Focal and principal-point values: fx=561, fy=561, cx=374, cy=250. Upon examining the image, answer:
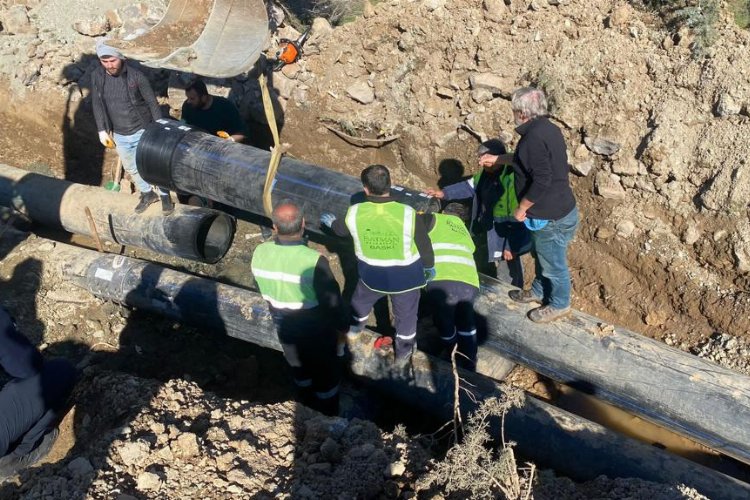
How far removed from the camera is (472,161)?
21.3 ft

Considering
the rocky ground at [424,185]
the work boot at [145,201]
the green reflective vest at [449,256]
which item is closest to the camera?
the rocky ground at [424,185]

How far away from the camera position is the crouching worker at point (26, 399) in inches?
140

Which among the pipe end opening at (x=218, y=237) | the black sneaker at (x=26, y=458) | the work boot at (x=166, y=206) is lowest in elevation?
the black sneaker at (x=26, y=458)

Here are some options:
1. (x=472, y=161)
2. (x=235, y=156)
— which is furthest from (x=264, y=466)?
(x=472, y=161)

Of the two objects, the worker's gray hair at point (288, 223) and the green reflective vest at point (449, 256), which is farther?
the green reflective vest at point (449, 256)

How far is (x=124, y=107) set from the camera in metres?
5.67

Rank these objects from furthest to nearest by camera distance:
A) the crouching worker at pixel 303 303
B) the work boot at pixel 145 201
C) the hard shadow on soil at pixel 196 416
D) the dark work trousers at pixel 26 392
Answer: the work boot at pixel 145 201 < the crouching worker at pixel 303 303 < the dark work trousers at pixel 26 392 < the hard shadow on soil at pixel 196 416

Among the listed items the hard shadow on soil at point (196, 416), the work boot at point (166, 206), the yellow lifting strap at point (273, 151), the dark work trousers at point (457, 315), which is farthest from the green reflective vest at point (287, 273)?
the work boot at point (166, 206)

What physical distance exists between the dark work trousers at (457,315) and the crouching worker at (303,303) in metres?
0.76

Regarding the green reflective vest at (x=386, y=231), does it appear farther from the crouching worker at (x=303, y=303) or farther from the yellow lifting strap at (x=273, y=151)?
the yellow lifting strap at (x=273, y=151)

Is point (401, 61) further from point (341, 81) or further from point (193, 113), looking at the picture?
point (193, 113)

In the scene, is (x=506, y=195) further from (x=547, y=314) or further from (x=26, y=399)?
(x=26, y=399)

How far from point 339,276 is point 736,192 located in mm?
3947

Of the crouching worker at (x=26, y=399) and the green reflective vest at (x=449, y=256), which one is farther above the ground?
the green reflective vest at (x=449, y=256)
